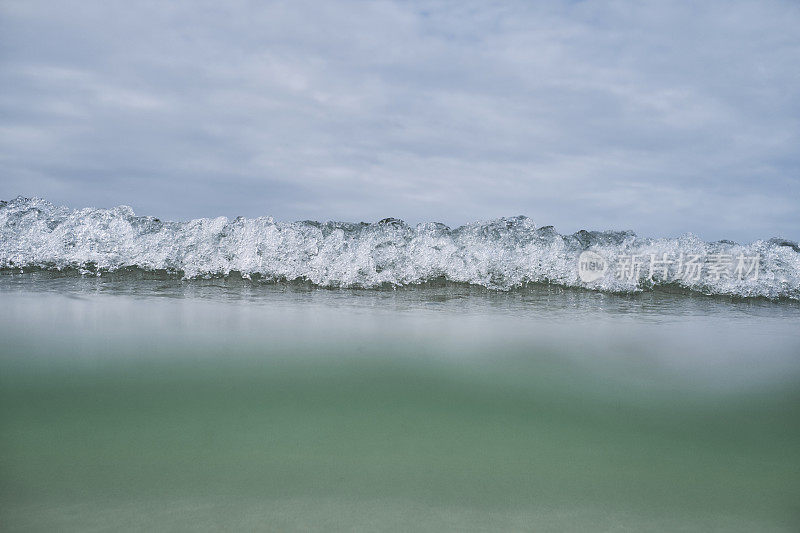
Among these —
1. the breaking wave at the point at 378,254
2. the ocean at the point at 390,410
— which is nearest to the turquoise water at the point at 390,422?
the ocean at the point at 390,410

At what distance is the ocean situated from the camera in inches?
43.4

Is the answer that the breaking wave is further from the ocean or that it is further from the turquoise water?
the turquoise water

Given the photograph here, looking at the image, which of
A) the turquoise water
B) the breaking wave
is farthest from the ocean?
the breaking wave

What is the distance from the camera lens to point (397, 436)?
141cm

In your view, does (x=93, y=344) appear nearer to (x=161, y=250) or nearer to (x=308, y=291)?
(x=308, y=291)

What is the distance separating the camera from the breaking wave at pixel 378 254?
183 inches

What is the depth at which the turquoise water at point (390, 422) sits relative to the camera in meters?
1.09

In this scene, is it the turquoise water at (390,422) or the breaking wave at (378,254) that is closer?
the turquoise water at (390,422)

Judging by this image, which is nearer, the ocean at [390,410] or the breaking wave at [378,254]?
the ocean at [390,410]

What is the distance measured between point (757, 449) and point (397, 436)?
89 cm

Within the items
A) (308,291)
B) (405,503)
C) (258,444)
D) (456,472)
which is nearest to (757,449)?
(456,472)

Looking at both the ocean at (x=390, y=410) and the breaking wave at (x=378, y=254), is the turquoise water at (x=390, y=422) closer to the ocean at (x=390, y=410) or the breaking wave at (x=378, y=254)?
the ocean at (x=390, y=410)

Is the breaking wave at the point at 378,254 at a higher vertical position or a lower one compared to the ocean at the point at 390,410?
higher

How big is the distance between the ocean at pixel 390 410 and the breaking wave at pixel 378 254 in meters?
0.66
